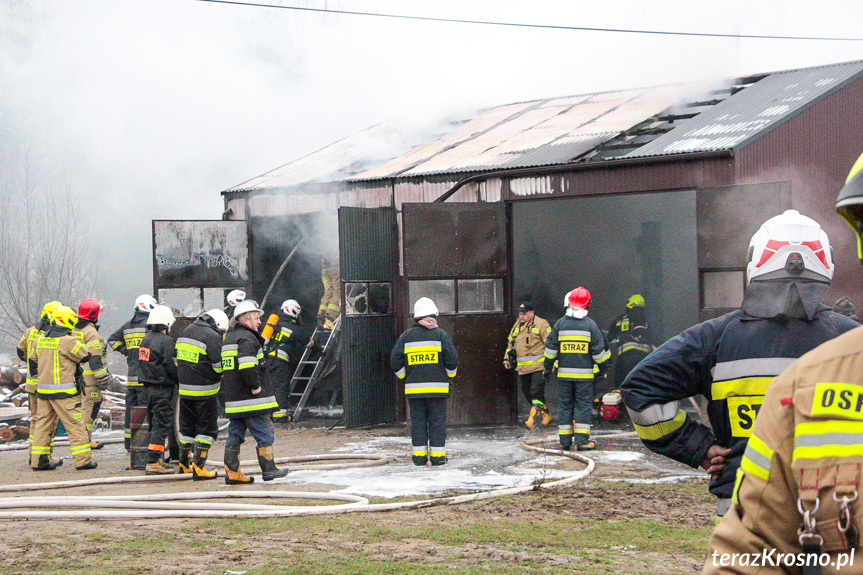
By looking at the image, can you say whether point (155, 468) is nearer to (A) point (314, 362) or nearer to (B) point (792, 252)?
(A) point (314, 362)

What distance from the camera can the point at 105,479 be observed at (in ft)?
29.0

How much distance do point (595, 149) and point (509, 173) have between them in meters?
1.22

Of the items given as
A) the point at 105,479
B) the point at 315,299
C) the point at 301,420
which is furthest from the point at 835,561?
the point at 315,299

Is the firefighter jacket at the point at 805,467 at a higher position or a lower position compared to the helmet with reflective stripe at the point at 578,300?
lower

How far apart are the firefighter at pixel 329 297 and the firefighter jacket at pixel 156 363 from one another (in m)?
5.48

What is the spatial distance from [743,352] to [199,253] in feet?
42.3

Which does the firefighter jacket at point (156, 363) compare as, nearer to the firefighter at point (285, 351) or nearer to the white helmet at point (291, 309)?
the firefighter at point (285, 351)

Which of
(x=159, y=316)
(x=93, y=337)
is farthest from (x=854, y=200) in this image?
(x=93, y=337)

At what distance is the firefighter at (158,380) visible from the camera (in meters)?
9.55

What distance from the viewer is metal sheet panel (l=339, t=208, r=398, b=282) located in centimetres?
1289

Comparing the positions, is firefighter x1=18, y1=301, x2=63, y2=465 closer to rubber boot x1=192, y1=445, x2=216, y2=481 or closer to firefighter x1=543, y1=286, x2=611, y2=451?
rubber boot x1=192, y1=445, x2=216, y2=481

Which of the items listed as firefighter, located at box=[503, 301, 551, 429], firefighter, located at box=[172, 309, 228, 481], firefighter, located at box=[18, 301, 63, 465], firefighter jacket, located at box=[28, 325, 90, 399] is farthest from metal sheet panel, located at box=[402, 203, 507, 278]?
firefighter, located at box=[18, 301, 63, 465]

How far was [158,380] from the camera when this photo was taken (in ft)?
31.4

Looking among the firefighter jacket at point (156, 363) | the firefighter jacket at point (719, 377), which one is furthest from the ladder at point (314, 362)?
the firefighter jacket at point (719, 377)
